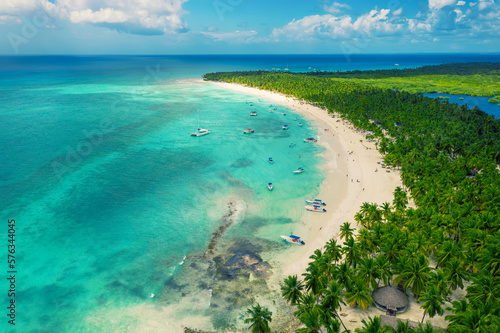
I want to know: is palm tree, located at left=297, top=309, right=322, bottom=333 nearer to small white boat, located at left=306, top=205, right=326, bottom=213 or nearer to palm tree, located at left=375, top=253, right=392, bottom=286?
palm tree, located at left=375, top=253, right=392, bottom=286

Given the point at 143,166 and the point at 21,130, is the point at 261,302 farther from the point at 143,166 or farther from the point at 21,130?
the point at 21,130

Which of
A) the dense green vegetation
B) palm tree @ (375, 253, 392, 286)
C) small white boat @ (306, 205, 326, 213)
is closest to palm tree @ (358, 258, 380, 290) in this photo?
the dense green vegetation

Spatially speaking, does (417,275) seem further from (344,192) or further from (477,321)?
(344,192)

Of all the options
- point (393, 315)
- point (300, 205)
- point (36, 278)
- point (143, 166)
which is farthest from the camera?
point (143, 166)

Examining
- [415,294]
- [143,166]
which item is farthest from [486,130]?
[143,166]

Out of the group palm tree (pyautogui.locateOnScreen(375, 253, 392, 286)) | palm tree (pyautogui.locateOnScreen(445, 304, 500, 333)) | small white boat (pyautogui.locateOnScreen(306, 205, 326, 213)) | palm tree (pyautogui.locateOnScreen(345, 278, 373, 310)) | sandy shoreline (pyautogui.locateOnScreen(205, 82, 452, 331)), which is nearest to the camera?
palm tree (pyautogui.locateOnScreen(445, 304, 500, 333))

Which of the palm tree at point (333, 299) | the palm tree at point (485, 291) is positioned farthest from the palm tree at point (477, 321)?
the palm tree at point (333, 299)
